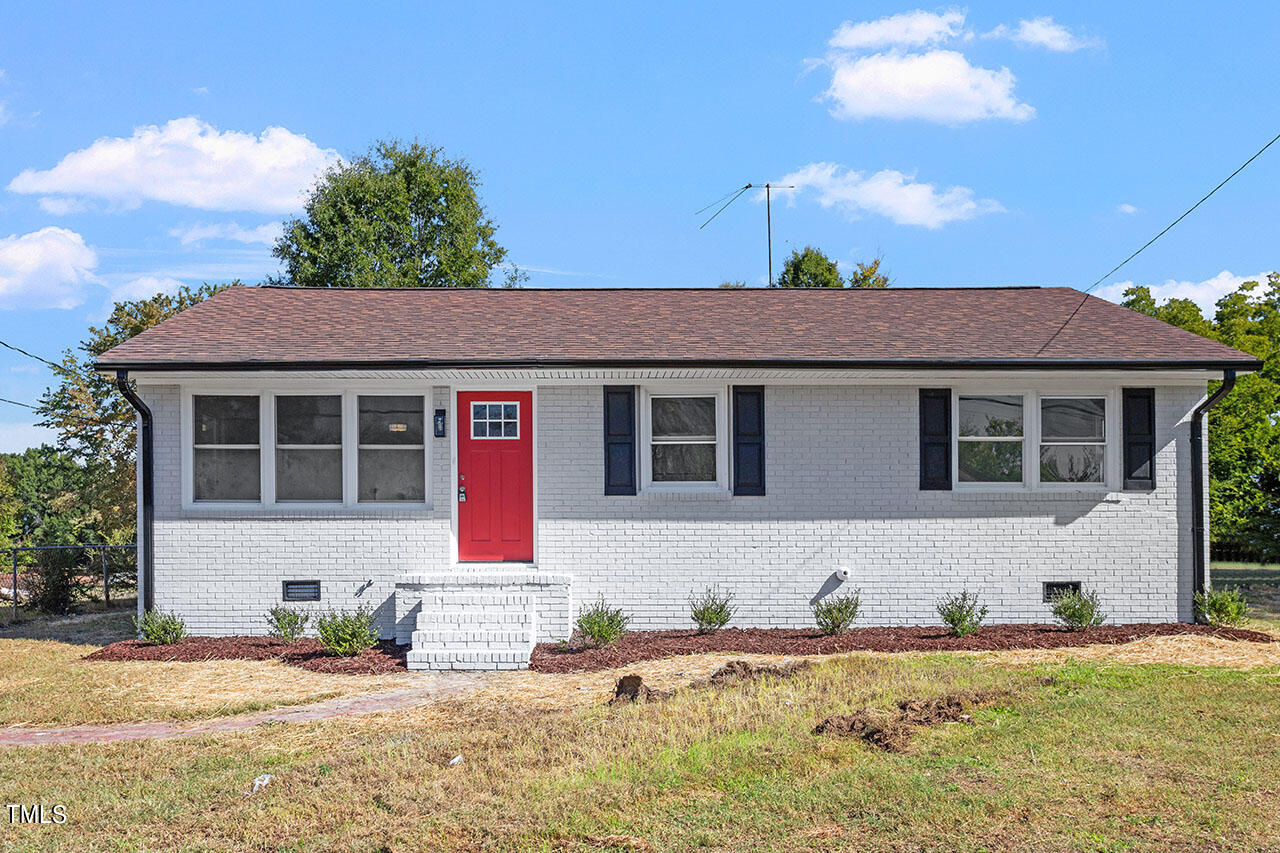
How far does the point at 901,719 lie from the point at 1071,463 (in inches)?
239

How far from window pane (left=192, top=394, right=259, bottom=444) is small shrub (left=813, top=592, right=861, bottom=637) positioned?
691 cm

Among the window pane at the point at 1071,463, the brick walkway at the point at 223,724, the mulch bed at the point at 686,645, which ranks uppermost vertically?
the window pane at the point at 1071,463

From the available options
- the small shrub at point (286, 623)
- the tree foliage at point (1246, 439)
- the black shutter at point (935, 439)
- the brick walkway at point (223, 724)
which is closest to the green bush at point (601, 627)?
the brick walkway at point (223, 724)

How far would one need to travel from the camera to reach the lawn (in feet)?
17.2

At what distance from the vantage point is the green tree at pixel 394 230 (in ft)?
97.2

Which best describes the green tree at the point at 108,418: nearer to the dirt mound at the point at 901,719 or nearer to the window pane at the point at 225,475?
the window pane at the point at 225,475

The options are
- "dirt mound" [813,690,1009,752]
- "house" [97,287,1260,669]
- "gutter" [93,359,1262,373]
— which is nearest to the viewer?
"dirt mound" [813,690,1009,752]

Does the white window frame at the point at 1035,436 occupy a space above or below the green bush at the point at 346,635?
above

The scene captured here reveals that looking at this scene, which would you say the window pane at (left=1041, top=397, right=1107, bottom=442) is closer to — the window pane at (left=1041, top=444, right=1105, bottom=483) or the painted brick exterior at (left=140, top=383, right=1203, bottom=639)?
the window pane at (left=1041, top=444, right=1105, bottom=483)

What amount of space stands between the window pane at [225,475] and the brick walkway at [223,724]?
390 cm

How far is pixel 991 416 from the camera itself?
11977 mm

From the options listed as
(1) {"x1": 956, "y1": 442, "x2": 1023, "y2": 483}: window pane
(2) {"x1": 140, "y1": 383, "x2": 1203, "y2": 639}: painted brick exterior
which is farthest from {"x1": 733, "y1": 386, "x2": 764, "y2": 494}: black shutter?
(1) {"x1": 956, "y1": 442, "x2": 1023, "y2": 483}: window pane

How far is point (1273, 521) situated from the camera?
20141mm

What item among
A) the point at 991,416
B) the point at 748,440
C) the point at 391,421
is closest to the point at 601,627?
the point at 748,440
